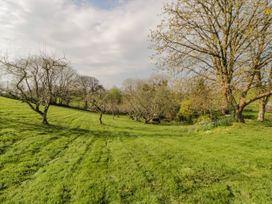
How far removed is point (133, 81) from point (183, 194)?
6442cm

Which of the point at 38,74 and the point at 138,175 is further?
the point at 38,74

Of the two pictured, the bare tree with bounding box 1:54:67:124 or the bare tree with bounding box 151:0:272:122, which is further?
the bare tree with bounding box 1:54:67:124

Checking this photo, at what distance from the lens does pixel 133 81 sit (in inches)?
2717

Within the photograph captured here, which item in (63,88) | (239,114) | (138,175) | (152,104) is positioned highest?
(63,88)

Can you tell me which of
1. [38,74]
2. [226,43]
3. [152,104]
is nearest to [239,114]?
[226,43]

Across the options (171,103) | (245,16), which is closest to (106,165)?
(245,16)

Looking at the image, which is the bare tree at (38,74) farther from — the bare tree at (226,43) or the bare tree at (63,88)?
the bare tree at (226,43)

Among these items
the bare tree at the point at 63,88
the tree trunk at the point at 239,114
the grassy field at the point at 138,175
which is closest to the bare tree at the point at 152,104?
the bare tree at the point at 63,88

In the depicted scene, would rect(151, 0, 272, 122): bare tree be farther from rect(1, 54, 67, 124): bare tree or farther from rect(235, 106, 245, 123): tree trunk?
rect(1, 54, 67, 124): bare tree

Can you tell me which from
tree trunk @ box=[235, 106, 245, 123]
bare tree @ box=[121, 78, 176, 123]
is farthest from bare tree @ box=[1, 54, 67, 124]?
bare tree @ box=[121, 78, 176, 123]

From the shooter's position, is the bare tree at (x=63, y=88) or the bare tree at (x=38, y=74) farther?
the bare tree at (x=63, y=88)

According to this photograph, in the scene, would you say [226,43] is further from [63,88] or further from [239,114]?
[63,88]

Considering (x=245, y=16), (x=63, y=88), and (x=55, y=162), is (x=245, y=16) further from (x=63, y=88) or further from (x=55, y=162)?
(x=63, y=88)

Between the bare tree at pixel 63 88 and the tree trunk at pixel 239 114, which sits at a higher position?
the bare tree at pixel 63 88
